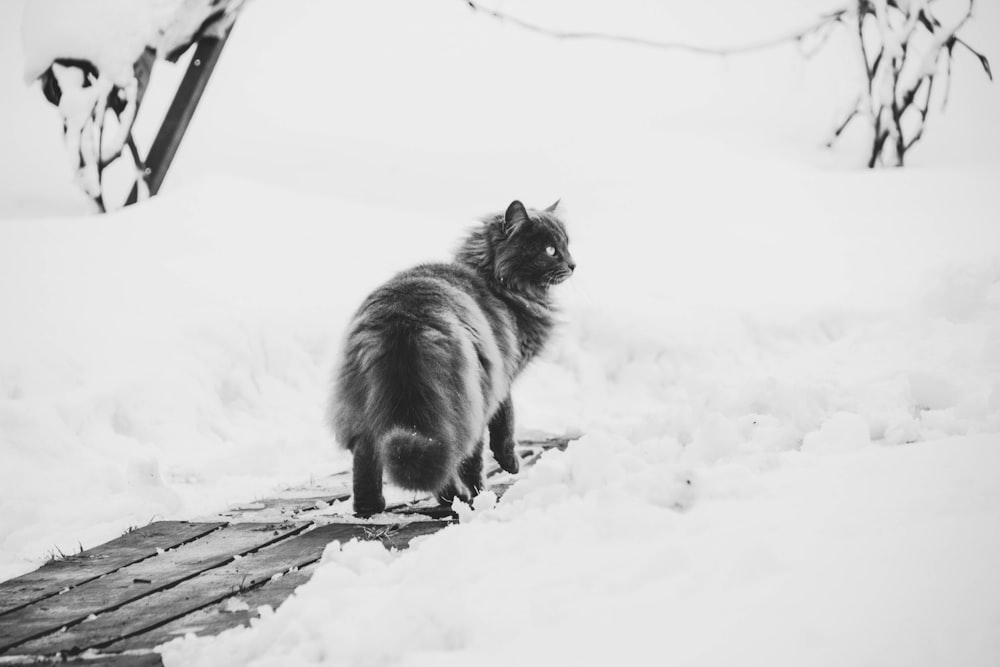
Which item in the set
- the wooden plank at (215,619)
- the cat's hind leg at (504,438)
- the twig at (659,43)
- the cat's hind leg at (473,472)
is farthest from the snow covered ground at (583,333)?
the twig at (659,43)

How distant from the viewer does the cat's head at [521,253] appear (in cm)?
394

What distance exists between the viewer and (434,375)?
9.12 feet

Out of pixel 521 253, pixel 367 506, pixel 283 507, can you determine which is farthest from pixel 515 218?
pixel 283 507

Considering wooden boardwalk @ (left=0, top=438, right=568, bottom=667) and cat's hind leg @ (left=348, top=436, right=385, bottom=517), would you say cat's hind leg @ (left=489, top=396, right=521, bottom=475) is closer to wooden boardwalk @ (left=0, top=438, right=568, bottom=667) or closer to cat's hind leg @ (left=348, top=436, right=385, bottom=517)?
wooden boardwalk @ (left=0, top=438, right=568, bottom=667)

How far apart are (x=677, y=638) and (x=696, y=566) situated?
0.23 metres

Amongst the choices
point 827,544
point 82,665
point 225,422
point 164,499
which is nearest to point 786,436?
point 827,544

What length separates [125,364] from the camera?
14.9ft

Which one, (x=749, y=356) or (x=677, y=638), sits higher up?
(x=677, y=638)

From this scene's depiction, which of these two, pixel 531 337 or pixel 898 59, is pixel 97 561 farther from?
pixel 898 59

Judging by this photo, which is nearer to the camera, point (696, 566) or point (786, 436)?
point (696, 566)

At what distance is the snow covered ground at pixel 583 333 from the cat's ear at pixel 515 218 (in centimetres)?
62

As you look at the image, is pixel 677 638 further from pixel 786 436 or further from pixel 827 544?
pixel 786 436

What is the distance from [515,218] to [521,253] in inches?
6.9

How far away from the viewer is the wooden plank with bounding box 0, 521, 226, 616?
2352mm
